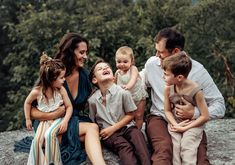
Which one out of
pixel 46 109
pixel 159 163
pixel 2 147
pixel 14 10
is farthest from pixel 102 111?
pixel 14 10

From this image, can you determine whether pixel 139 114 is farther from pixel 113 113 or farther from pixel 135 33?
pixel 135 33

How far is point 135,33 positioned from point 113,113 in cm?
576

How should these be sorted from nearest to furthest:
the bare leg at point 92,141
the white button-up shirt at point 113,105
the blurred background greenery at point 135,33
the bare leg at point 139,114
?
the bare leg at point 92,141, the white button-up shirt at point 113,105, the bare leg at point 139,114, the blurred background greenery at point 135,33

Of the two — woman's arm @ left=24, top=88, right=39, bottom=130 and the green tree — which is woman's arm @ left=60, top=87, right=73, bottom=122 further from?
the green tree

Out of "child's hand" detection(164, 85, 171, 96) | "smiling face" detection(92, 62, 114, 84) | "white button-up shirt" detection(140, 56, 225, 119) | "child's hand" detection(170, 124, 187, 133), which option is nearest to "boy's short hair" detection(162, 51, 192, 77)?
"child's hand" detection(164, 85, 171, 96)

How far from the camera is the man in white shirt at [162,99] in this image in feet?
11.1

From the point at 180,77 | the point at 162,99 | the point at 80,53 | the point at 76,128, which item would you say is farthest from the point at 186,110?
the point at 80,53

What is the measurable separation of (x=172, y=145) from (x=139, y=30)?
241 inches

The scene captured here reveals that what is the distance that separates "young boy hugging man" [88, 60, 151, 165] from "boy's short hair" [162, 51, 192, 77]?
1.63 feet

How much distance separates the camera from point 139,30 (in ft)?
30.7

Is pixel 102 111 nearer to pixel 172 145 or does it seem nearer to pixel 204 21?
pixel 172 145

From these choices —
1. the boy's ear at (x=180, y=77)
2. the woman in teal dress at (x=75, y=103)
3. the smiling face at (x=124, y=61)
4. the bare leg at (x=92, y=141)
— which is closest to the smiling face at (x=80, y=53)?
the woman in teal dress at (x=75, y=103)

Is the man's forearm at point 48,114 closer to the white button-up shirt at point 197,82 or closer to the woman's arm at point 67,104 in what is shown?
the woman's arm at point 67,104

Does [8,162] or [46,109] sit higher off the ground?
[46,109]
